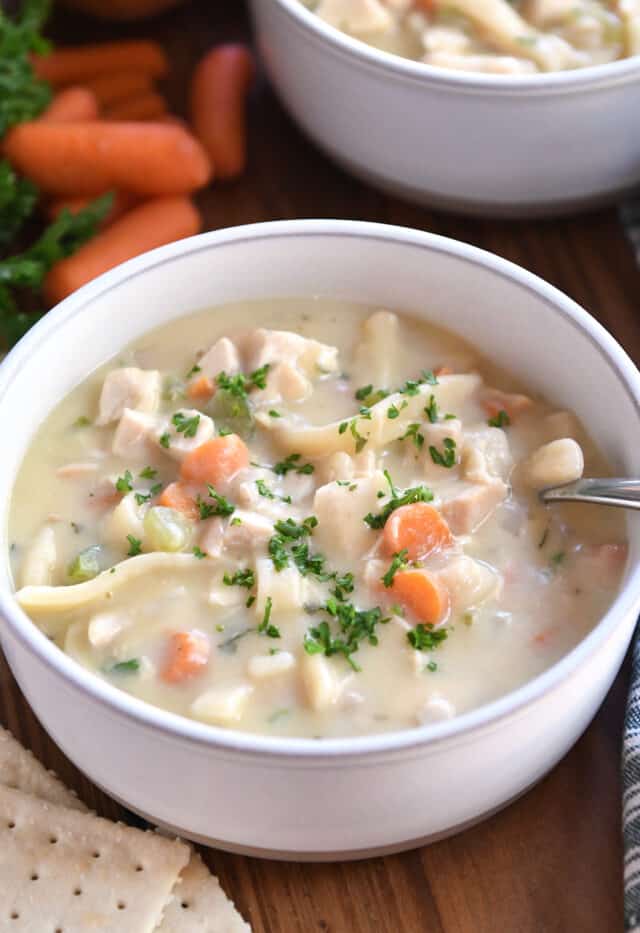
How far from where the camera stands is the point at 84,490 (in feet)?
9.39

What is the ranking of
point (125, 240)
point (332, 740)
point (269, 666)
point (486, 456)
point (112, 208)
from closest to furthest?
point (332, 740)
point (269, 666)
point (486, 456)
point (125, 240)
point (112, 208)

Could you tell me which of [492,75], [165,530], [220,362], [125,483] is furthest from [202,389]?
[492,75]

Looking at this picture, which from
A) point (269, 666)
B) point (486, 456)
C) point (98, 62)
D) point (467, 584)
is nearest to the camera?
point (269, 666)

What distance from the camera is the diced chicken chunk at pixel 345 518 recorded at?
2.71 metres

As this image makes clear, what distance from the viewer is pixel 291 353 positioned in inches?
119

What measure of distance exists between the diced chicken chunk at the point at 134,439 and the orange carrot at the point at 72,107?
133cm

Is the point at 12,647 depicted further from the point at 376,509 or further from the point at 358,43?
the point at 358,43

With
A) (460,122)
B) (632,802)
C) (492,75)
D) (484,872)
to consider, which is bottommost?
(484,872)

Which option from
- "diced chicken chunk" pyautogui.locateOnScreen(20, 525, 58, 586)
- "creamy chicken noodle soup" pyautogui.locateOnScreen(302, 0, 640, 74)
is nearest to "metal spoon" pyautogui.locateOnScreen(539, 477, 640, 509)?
"diced chicken chunk" pyautogui.locateOnScreen(20, 525, 58, 586)

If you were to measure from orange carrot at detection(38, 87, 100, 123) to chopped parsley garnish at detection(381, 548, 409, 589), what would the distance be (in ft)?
6.11

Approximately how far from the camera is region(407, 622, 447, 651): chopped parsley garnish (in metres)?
2.55

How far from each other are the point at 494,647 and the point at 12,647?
2.86ft

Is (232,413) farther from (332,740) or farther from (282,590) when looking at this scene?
(332,740)

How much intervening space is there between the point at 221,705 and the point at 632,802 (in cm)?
78
